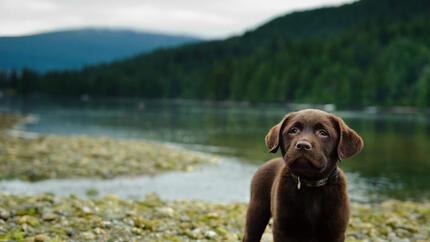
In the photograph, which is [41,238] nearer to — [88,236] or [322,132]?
[88,236]

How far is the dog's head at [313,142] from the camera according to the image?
381cm

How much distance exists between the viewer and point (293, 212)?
4.23 metres

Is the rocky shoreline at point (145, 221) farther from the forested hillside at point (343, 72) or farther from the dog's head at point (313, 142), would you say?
the forested hillside at point (343, 72)

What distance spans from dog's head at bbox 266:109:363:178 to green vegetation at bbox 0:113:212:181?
1244cm

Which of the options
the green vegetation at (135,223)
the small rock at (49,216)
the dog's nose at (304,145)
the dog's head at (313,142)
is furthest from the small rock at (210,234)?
the dog's nose at (304,145)

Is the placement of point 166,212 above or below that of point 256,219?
below

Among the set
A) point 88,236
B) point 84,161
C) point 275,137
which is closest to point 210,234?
point 88,236

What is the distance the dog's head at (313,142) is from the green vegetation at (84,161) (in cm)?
1244

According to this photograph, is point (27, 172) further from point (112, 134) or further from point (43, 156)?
point (112, 134)

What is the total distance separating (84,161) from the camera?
65.8 ft

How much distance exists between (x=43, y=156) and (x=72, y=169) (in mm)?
3614

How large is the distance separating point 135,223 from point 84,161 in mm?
13116

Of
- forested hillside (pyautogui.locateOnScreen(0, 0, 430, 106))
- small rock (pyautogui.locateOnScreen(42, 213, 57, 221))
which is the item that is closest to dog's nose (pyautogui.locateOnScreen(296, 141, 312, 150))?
small rock (pyautogui.locateOnScreen(42, 213, 57, 221))

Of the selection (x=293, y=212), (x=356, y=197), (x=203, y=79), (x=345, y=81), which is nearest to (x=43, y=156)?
(x=356, y=197)
